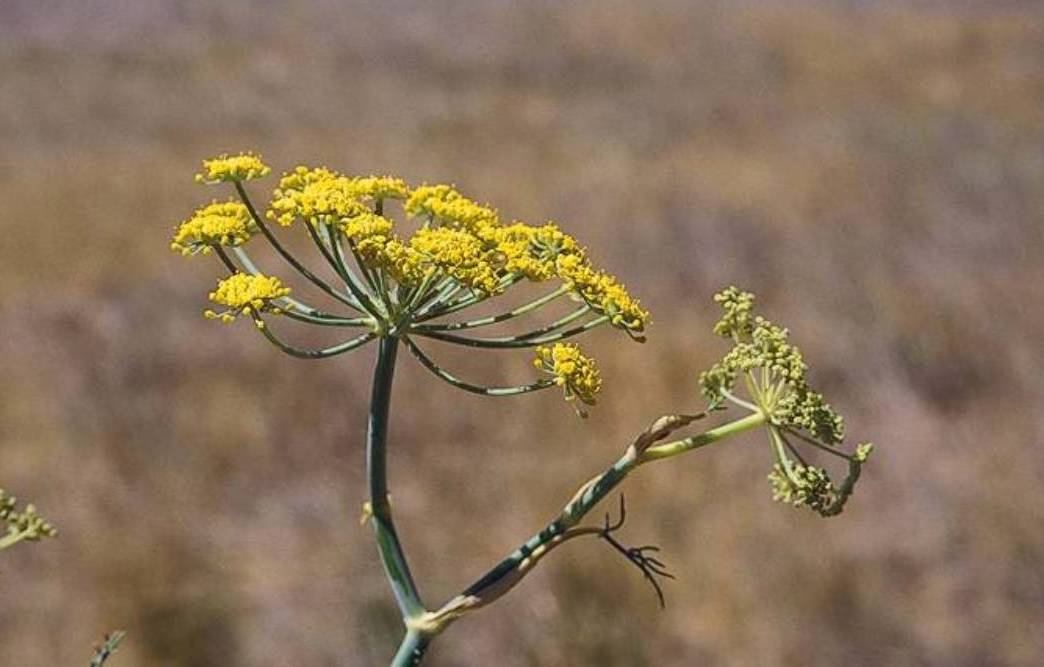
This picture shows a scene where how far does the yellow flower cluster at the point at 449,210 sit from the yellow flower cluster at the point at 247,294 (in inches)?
13.3

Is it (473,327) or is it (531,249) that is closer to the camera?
(473,327)

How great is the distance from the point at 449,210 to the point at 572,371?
0.40m

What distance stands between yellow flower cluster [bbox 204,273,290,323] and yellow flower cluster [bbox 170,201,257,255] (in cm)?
9

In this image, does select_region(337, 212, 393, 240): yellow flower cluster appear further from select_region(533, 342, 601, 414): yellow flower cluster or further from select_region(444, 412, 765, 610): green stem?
select_region(444, 412, 765, 610): green stem

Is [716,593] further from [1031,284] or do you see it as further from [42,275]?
[42,275]

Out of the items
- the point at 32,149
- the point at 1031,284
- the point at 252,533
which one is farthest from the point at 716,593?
the point at 32,149

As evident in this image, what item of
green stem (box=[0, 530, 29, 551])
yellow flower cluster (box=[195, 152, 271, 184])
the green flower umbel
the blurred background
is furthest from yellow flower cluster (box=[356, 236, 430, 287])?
the blurred background

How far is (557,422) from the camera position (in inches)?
329

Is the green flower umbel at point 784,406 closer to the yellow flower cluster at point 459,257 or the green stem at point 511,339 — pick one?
the green stem at point 511,339

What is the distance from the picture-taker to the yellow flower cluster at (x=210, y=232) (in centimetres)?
160

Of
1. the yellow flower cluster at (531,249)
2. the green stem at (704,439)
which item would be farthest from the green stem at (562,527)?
the yellow flower cluster at (531,249)

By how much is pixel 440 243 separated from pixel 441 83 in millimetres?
22754

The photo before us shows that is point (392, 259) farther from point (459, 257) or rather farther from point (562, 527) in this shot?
point (562, 527)

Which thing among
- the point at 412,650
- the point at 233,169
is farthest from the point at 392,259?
the point at 412,650
